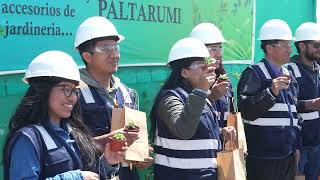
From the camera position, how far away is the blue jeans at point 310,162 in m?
5.20

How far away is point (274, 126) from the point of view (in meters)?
4.48

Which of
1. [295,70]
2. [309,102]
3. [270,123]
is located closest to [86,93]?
[270,123]

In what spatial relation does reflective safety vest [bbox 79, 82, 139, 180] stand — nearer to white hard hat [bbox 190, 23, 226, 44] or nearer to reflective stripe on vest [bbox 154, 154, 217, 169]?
reflective stripe on vest [bbox 154, 154, 217, 169]

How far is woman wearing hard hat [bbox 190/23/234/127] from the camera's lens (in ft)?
12.6

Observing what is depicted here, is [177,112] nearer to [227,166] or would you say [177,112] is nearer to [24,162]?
[227,166]

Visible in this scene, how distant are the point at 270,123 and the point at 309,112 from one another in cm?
90

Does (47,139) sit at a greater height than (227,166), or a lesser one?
greater

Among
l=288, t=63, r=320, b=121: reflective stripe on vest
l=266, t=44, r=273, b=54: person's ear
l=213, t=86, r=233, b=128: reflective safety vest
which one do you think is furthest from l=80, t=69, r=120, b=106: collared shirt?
l=288, t=63, r=320, b=121: reflective stripe on vest

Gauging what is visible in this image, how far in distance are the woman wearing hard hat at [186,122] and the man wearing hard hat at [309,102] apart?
6.49ft

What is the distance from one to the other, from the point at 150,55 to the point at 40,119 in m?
2.47

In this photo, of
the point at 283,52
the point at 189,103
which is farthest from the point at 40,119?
the point at 283,52

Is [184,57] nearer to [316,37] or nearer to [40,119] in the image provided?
[40,119]

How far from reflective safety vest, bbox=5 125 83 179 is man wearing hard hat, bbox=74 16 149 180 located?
67 centimetres

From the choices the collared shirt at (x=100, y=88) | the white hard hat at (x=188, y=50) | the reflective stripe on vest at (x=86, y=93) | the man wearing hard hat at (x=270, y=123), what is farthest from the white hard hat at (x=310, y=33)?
the reflective stripe on vest at (x=86, y=93)
